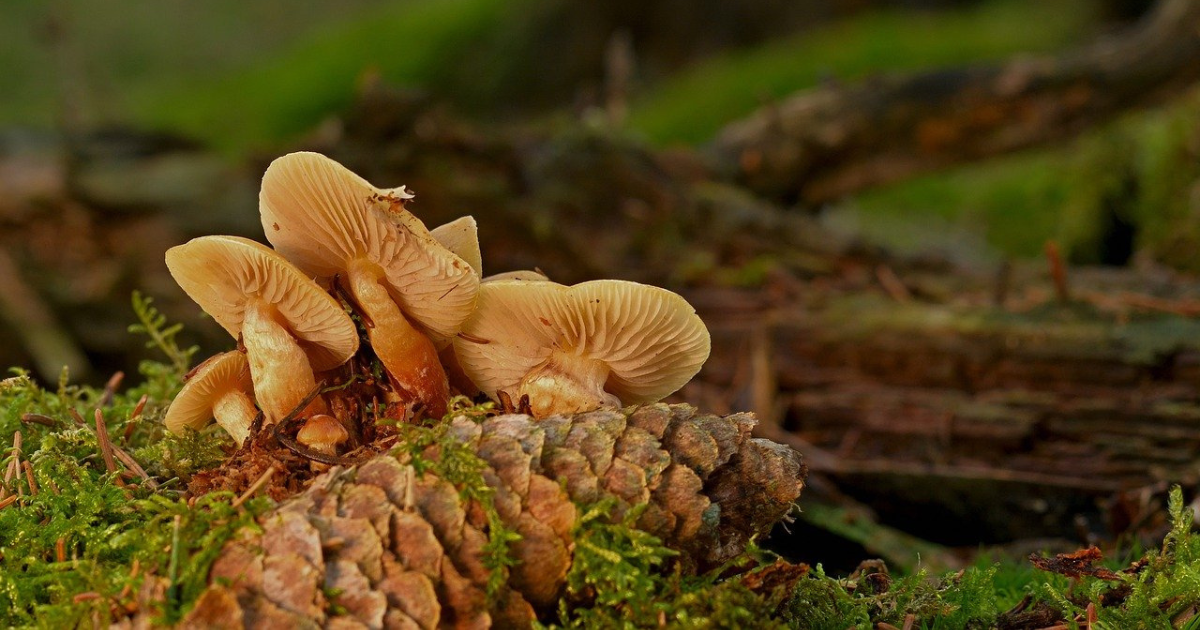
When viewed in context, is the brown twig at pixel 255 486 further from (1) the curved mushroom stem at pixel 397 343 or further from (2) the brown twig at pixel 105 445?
(2) the brown twig at pixel 105 445

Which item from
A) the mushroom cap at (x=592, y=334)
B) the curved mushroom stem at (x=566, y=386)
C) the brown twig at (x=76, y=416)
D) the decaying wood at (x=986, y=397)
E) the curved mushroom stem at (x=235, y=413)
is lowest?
the decaying wood at (x=986, y=397)

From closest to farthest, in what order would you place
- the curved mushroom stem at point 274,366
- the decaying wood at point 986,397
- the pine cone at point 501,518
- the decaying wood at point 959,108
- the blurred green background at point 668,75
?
1. the pine cone at point 501,518
2. the curved mushroom stem at point 274,366
3. the decaying wood at point 986,397
4. the decaying wood at point 959,108
5. the blurred green background at point 668,75

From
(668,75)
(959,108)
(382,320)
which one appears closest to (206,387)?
(382,320)

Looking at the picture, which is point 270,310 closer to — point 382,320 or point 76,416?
point 382,320

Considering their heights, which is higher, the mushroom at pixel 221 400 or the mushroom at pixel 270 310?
the mushroom at pixel 270 310

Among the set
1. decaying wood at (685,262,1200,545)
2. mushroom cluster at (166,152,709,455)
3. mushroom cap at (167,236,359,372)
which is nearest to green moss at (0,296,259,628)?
mushroom cluster at (166,152,709,455)

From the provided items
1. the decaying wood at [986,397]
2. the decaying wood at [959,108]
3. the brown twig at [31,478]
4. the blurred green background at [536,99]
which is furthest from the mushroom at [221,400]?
the decaying wood at [959,108]

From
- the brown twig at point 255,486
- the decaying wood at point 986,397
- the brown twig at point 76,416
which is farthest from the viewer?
the decaying wood at point 986,397

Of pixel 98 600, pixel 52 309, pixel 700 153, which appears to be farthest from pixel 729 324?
pixel 52 309
